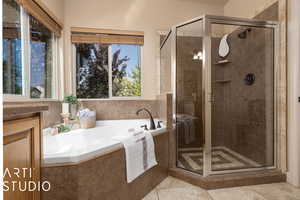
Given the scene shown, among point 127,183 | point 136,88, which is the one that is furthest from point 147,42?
point 127,183

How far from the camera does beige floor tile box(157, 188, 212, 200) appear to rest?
5.21 ft

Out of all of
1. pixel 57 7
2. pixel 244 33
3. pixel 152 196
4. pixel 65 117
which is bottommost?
pixel 152 196

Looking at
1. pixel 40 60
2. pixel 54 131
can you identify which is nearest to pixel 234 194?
pixel 54 131

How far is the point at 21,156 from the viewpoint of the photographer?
26.7 inches

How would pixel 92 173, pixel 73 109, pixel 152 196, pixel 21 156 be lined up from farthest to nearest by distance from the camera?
pixel 73 109, pixel 152 196, pixel 92 173, pixel 21 156

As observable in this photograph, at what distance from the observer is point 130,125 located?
2.54 m

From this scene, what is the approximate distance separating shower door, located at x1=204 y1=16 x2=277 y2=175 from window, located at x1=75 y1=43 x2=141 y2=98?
52.8 inches

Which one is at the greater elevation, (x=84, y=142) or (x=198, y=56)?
(x=198, y=56)

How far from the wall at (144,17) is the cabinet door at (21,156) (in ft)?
6.57

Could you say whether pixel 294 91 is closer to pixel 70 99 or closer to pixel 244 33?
pixel 244 33

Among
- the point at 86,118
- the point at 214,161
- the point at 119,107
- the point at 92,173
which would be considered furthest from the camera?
the point at 119,107

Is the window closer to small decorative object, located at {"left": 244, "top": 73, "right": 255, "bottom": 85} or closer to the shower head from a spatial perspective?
the shower head

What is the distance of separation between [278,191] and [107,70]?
114 inches

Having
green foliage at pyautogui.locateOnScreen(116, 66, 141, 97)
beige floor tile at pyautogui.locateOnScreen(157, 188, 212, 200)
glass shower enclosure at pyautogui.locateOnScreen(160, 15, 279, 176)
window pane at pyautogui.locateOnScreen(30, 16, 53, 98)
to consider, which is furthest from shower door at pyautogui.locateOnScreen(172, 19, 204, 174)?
window pane at pyautogui.locateOnScreen(30, 16, 53, 98)
